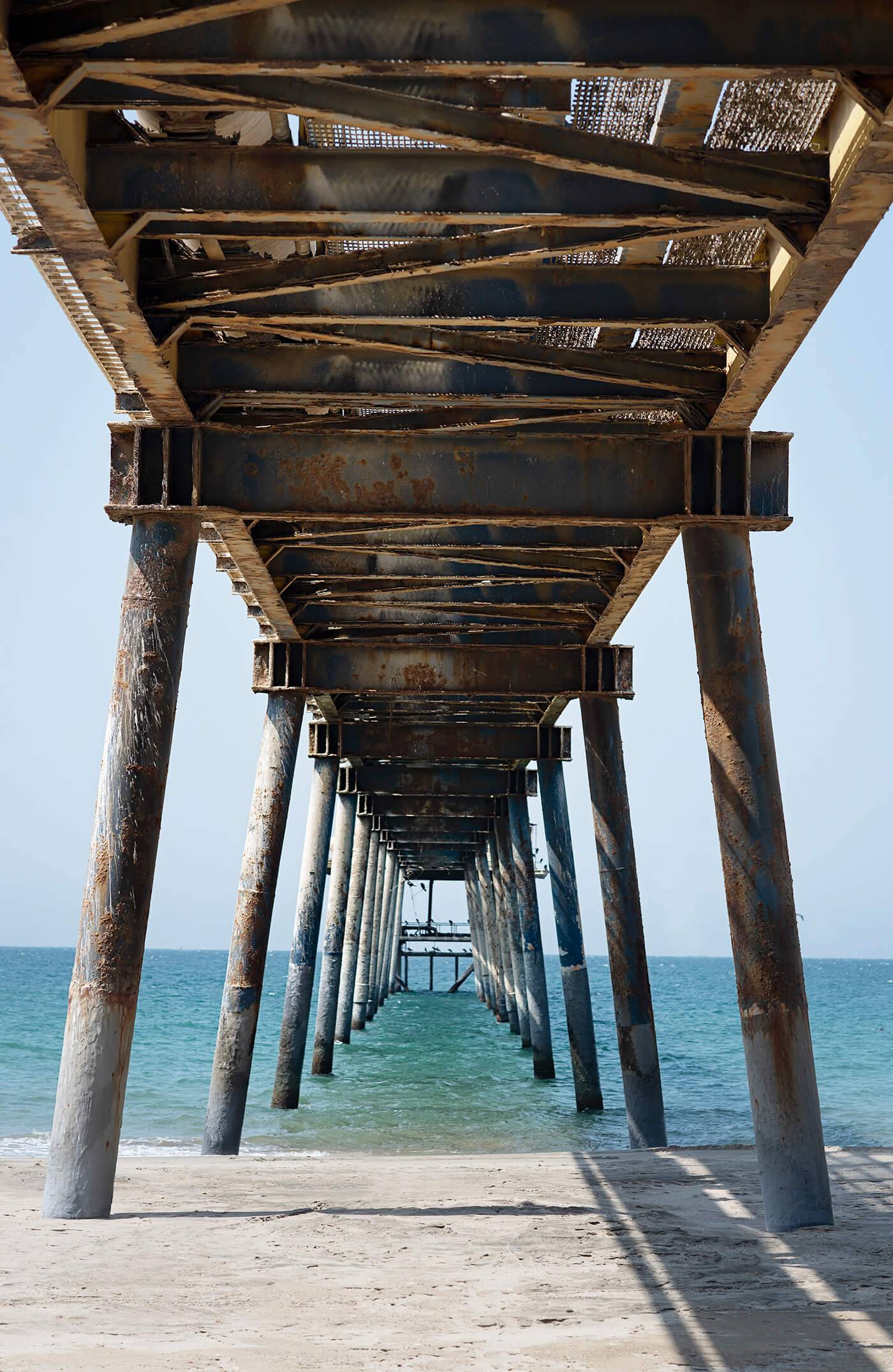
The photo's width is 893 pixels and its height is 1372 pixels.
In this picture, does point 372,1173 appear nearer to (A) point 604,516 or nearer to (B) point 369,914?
(A) point 604,516

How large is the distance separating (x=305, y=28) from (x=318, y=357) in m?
3.51

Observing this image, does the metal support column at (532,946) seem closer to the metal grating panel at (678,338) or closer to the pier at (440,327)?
the pier at (440,327)

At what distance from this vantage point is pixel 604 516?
9266 millimetres

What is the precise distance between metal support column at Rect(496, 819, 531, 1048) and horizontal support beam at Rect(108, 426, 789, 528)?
60.3ft

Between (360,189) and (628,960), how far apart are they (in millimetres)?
8720

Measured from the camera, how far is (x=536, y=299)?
298 inches

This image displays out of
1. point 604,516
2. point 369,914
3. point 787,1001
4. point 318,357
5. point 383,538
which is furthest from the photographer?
point 369,914

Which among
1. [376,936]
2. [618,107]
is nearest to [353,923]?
[376,936]

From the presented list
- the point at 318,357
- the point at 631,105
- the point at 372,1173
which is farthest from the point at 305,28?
the point at 372,1173

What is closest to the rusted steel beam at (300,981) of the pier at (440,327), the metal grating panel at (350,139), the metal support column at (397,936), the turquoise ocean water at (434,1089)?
the turquoise ocean water at (434,1089)

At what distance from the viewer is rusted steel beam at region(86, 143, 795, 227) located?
6.33m

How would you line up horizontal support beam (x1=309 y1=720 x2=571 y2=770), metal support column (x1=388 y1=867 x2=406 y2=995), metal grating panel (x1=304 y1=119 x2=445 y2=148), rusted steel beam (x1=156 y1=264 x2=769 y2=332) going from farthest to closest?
metal support column (x1=388 y1=867 x2=406 y2=995), horizontal support beam (x1=309 y1=720 x2=571 y2=770), rusted steel beam (x1=156 y1=264 x2=769 y2=332), metal grating panel (x1=304 y1=119 x2=445 y2=148)

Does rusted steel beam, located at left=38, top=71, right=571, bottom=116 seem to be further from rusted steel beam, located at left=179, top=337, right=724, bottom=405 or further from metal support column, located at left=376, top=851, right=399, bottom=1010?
metal support column, located at left=376, top=851, right=399, bottom=1010

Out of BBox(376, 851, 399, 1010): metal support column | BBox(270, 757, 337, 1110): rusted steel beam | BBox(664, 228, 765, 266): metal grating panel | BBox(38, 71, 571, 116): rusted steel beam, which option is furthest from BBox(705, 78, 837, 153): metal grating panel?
BBox(376, 851, 399, 1010): metal support column
